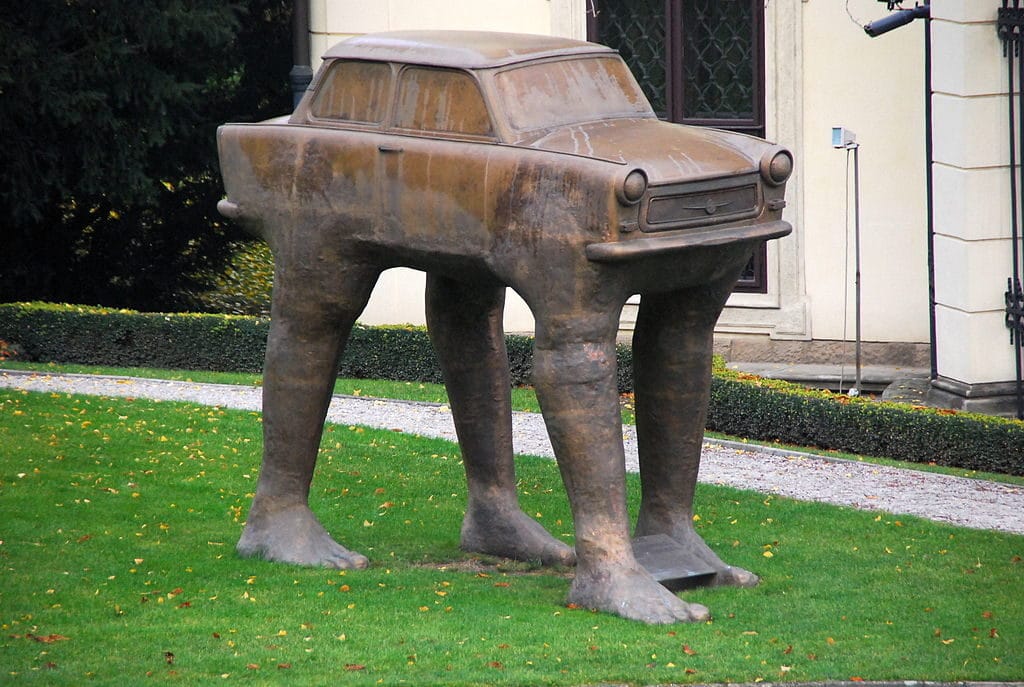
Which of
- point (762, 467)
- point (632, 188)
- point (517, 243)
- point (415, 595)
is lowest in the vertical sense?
point (762, 467)

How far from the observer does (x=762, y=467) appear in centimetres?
1142

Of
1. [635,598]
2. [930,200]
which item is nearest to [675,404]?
[635,598]

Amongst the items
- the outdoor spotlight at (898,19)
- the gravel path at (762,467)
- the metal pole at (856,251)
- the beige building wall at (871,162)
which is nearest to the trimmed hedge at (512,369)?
the gravel path at (762,467)

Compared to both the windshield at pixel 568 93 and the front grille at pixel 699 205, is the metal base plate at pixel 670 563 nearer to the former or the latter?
the front grille at pixel 699 205

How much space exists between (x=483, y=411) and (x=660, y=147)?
205cm

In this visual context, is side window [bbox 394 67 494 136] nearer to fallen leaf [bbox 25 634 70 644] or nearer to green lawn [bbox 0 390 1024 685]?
green lawn [bbox 0 390 1024 685]

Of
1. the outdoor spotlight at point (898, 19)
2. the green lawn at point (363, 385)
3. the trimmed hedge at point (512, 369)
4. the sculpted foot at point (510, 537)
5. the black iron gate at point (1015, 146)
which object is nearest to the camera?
the sculpted foot at point (510, 537)

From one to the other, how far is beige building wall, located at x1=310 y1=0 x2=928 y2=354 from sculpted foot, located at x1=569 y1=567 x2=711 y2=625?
27.8ft

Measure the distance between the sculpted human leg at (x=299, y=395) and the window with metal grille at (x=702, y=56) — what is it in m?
8.24

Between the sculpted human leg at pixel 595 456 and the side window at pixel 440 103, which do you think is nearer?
the sculpted human leg at pixel 595 456

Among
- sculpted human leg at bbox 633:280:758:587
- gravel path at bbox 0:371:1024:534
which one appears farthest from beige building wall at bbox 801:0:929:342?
sculpted human leg at bbox 633:280:758:587

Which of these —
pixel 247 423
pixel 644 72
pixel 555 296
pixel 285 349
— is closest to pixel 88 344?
pixel 247 423

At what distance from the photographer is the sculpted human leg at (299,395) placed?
798 centimetres

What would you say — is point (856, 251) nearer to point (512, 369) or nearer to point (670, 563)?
point (512, 369)
